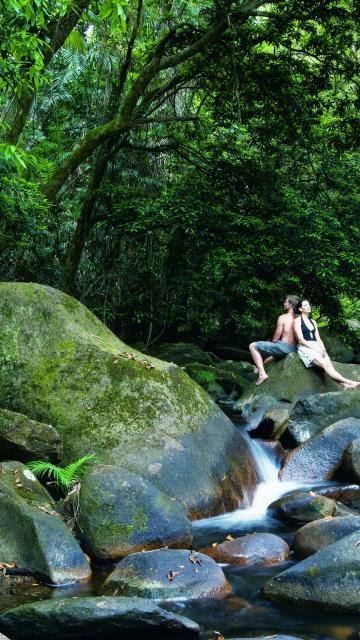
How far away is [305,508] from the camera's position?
6.99 metres

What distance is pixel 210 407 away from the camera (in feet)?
25.6

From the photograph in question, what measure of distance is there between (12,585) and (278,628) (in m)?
1.86

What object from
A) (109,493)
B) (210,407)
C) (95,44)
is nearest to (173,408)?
(210,407)

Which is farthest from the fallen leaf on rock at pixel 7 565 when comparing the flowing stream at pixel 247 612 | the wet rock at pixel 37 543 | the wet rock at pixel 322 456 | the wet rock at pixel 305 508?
the wet rock at pixel 322 456

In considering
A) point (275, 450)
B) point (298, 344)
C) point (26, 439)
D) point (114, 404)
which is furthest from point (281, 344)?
point (26, 439)

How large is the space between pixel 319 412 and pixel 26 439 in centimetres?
477

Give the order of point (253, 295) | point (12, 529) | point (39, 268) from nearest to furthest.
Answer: point (12, 529)
point (39, 268)
point (253, 295)

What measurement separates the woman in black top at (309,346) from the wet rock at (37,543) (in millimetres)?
6700

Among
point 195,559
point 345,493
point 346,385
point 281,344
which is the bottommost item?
point 195,559

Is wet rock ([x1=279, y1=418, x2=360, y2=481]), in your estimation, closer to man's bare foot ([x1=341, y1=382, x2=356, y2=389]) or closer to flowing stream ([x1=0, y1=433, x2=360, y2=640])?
man's bare foot ([x1=341, y1=382, x2=356, y2=389])

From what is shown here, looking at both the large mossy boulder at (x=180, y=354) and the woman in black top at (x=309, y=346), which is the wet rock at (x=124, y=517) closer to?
the woman in black top at (x=309, y=346)

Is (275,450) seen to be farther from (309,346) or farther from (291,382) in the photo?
(309,346)

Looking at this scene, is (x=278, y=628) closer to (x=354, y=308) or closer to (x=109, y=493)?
(x=109, y=493)

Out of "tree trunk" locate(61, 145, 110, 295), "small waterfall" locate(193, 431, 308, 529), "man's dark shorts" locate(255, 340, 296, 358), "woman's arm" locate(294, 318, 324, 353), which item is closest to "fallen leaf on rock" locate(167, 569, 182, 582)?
"small waterfall" locate(193, 431, 308, 529)
